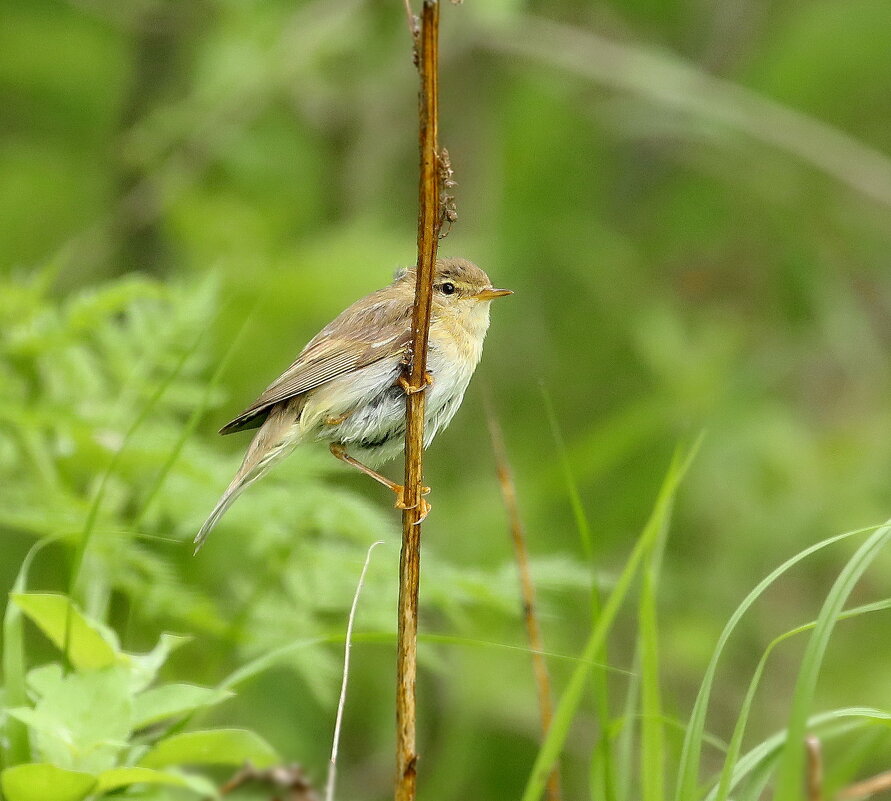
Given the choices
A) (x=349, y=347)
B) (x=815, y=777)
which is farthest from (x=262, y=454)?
(x=815, y=777)

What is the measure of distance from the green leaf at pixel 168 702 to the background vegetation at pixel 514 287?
1.42 m

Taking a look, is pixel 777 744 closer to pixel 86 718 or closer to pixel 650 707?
pixel 650 707

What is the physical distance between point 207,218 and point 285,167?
1256 mm

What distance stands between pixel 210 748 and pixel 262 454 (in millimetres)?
1491

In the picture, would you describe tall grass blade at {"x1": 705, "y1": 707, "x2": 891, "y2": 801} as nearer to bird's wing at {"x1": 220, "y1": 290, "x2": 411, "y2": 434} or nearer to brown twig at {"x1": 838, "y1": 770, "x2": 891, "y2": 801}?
brown twig at {"x1": 838, "y1": 770, "x2": 891, "y2": 801}

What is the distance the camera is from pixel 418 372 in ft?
7.89

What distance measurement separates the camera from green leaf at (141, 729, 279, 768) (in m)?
2.14

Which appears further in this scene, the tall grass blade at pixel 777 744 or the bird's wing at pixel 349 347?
the bird's wing at pixel 349 347

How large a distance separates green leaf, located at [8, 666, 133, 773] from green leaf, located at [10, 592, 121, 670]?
6 cm

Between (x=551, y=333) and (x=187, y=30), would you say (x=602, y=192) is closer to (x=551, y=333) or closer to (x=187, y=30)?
(x=551, y=333)

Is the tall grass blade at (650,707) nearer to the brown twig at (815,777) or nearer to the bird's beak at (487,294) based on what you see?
the brown twig at (815,777)

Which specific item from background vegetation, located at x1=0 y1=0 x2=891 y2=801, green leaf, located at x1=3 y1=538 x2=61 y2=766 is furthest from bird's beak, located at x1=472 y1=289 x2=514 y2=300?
green leaf, located at x1=3 y1=538 x2=61 y2=766

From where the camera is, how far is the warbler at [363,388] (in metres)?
3.71

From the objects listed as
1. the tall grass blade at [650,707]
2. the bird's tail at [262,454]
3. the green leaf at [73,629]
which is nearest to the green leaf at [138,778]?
the green leaf at [73,629]
